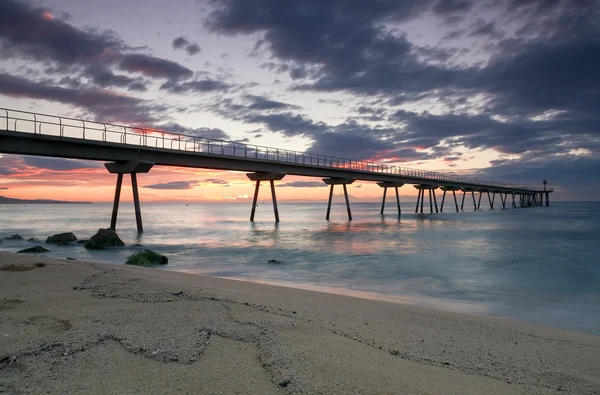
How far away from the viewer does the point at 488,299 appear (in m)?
10.3

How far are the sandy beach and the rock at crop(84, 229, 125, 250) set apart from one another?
44.4ft

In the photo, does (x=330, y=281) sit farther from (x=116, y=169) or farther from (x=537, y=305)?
(x=116, y=169)

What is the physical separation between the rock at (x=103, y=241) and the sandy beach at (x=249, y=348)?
44.4ft

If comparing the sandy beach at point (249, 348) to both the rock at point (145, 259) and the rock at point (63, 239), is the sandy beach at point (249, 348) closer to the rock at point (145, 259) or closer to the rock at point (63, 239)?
the rock at point (145, 259)

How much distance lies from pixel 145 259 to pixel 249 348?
11.0 meters

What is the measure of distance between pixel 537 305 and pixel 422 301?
307 centimetres

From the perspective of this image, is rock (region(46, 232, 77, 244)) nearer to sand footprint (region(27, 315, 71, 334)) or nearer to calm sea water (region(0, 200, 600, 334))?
calm sea water (region(0, 200, 600, 334))

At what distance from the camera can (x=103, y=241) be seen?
63.3 ft

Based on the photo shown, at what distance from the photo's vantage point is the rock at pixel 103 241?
19.0 m

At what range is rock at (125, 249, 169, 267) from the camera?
1288 cm

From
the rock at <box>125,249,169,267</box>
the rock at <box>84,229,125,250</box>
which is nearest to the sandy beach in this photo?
the rock at <box>125,249,169,267</box>

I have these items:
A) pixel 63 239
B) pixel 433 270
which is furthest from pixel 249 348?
pixel 63 239

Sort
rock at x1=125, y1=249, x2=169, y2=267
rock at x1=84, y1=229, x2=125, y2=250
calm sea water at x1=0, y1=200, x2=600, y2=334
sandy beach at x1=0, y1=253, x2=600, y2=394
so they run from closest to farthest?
1. sandy beach at x1=0, y1=253, x2=600, y2=394
2. calm sea water at x1=0, y1=200, x2=600, y2=334
3. rock at x1=125, y1=249, x2=169, y2=267
4. rock at x1=84, y1=229, x2=125, y2=250

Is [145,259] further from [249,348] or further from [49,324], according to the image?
[249,348]
